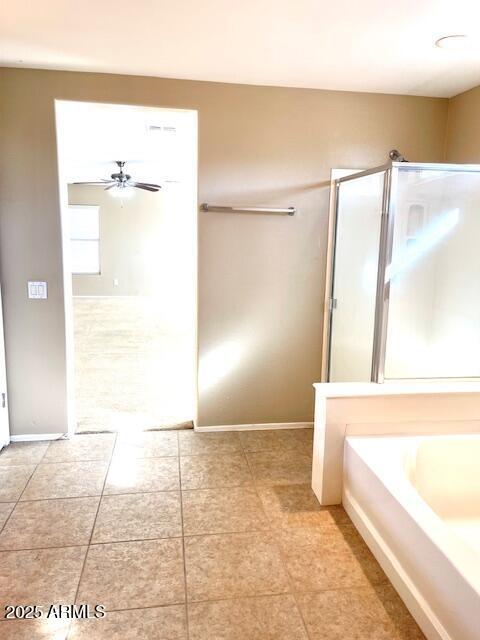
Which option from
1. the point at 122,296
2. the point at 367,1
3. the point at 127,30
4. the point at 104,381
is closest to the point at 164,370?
the point at 104,381

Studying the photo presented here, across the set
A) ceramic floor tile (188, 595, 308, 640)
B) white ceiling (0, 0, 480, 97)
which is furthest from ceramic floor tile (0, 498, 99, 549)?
white ceiling (0, 0, 480, 97)

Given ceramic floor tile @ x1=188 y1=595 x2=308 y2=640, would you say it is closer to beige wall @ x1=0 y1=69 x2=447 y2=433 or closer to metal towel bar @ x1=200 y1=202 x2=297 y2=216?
beige wall @ x1=0 y1=69 x2=447 y2=433

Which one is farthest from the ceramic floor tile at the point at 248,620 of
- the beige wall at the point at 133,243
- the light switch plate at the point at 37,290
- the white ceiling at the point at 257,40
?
the beige wall at the point at 133,243

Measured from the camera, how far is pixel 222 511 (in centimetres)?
249

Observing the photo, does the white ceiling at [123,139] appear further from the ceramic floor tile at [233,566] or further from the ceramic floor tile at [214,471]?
the ceramic floor tile at [233,566]

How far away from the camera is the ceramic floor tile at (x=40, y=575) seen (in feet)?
6.18

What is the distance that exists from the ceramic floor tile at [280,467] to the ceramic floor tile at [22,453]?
1392 mm

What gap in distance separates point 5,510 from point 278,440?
177cm

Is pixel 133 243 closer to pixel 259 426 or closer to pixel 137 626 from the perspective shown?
pixel 259 426

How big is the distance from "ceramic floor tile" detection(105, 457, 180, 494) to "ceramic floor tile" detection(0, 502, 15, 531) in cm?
49

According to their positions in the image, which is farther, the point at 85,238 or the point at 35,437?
the point at 85,238

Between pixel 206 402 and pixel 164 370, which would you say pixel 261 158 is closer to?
pixel 206 402

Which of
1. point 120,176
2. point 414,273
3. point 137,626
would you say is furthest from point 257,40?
point 120,176

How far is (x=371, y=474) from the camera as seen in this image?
2.16 metres
